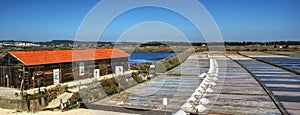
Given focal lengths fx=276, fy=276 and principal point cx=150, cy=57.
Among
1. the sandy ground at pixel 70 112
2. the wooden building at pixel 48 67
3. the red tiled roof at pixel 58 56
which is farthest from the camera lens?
the red tiled roof at pixel 58 56

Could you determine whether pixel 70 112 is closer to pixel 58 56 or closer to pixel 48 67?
pixel 48 67

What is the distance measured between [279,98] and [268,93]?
923mm

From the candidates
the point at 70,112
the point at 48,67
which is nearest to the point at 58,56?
the point at 48,67

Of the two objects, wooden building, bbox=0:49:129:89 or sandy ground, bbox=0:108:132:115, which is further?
wooden building, bbox=0:49:129:89

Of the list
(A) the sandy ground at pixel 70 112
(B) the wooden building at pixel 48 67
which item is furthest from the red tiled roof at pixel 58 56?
(A) the sandy ground at pixel 70 112

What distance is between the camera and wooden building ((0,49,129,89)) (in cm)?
1458

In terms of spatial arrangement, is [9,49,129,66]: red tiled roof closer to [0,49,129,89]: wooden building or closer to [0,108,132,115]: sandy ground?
[0,49,129,89]: wooden building

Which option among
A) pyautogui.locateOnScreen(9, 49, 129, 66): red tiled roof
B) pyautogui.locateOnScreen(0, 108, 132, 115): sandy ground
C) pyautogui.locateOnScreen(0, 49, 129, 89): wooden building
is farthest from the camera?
pyautogui.locateOnScreen(9, 49, 129, 66): red tiled roof

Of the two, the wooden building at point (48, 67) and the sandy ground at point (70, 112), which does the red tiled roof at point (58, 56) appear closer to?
the wooden building at point (48, 67)

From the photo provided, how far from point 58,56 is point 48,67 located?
1.66 meters

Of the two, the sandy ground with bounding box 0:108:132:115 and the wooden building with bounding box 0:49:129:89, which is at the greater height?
the wooden building with bounding box 0:49:129:89

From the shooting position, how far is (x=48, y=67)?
15.8 meters

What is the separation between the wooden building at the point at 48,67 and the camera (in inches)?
574

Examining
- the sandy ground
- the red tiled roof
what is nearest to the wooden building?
the red tiled roof
